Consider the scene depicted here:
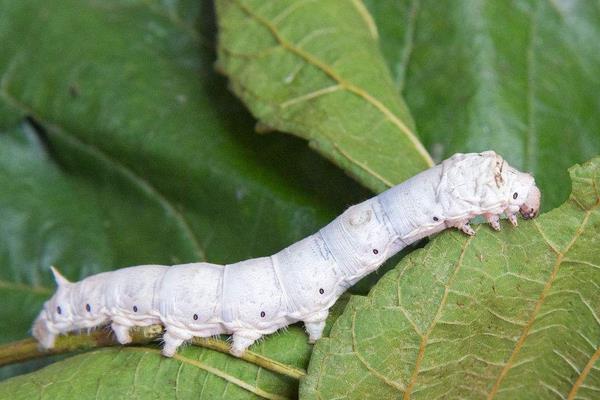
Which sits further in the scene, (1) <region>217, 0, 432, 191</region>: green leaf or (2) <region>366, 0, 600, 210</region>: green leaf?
(2) <region>366, 0, 600, 210</region>: green leaf

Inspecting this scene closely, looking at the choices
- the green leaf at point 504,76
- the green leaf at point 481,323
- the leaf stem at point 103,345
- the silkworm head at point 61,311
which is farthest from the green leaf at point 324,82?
the silkworm head at point 61,311

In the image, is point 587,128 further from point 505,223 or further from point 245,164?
point 245,164

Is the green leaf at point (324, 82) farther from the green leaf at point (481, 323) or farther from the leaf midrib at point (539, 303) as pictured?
the leaf midrib at point (539, 303)

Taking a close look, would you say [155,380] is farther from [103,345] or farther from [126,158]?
[126,158]

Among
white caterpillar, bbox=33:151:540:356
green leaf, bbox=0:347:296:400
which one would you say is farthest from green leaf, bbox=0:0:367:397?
green leaf, bbox=0:347:296:400

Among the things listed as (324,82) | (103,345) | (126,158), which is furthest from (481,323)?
(126,158)

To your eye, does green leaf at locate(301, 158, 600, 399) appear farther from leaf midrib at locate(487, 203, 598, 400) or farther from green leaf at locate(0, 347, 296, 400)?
green leaf at locate(0, 347, 296, 400)
